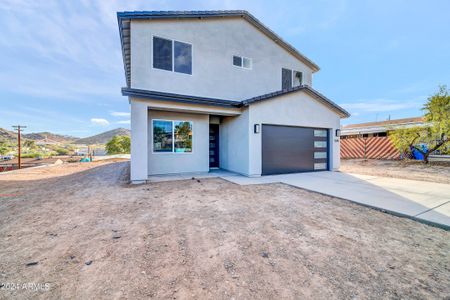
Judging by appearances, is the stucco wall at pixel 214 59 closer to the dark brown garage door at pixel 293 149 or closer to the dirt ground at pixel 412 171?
the dark brown garage door at pixel 293 149

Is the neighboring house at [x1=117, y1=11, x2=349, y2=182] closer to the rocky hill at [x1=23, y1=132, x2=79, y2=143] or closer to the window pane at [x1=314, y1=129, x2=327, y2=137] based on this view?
the window pane at [x1=314, y1=129, x2=327, y2=137]

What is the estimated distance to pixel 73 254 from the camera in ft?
7.50

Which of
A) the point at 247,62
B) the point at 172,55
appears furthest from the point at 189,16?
the point at 247,62

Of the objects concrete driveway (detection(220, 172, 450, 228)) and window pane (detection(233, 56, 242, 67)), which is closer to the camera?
concrete driveway (detection(220, 172, 450, 228))

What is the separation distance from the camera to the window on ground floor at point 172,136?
7797 mm

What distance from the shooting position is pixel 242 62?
9.23m

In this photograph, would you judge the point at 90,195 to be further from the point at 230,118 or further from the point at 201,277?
the point at 230,118

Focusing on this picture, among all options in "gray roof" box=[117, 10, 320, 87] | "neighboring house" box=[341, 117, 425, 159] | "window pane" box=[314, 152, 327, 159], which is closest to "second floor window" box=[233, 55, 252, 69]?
"gray roof" box=[117, 10, 320, 87]

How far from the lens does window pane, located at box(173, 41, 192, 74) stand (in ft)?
25.0

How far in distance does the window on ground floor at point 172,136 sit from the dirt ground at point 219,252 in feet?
13.0

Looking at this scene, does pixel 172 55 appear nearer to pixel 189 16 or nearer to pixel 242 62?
pixel 189 16

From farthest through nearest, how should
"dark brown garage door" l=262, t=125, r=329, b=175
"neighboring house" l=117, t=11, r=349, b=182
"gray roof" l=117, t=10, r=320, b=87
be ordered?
"dark brown garage door" l=262, t=125, r=329, b=175 → "neighboring house" l=117, t=11, r=349, b=182 → "gray roof" l=117, t=10, r=320, b=87

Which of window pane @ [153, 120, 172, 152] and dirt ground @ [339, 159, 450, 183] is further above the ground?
window pane @ [153, 120, 172, 152]

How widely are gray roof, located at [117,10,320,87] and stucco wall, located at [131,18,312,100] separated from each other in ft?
0.67
